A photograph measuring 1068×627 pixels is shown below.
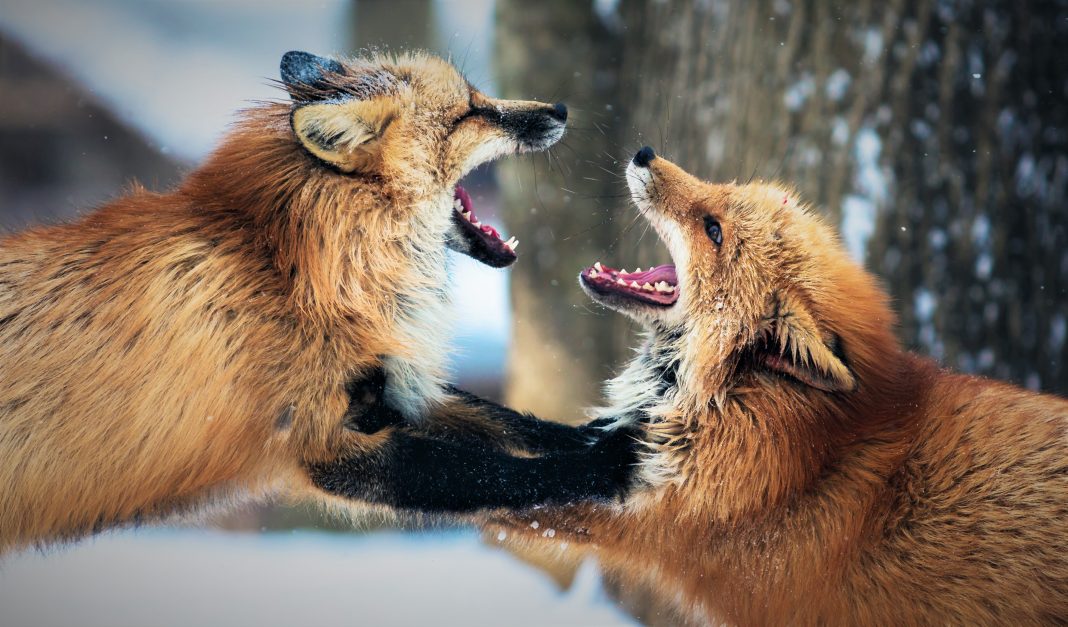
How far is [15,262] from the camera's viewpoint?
121 centimetres

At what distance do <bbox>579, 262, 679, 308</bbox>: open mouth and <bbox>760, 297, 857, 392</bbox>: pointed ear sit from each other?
0.22m

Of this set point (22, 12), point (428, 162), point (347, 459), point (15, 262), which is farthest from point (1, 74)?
point (347, 459)

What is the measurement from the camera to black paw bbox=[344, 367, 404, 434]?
1.18 metres

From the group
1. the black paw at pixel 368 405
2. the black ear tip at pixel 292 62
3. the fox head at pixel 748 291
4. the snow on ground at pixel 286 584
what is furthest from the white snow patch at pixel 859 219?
the black ear tip at pixel 292 62

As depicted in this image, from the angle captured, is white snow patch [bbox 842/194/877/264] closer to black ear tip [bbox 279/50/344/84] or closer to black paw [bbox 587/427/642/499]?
black paw [bbox 587/427/642/499]

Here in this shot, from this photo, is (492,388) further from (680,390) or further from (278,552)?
(680,390)

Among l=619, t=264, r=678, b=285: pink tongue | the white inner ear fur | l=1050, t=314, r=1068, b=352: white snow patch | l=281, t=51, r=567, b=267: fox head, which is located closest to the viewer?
l=281, t=51, r=567, b=267: fox head

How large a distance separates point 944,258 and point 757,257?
2.26ft

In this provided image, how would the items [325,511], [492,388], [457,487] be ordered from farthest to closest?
[492,388] < [325,511] < [457,487]

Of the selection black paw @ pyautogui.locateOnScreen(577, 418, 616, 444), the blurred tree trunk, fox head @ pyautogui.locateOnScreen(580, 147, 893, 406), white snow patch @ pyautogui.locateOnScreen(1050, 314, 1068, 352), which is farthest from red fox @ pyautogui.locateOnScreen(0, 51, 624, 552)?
white snow patch @ pyautogui.locateOnScreen(1050, 314, 1068, 352)

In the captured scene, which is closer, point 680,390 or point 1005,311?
point 680,390

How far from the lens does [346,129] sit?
3.96 ft

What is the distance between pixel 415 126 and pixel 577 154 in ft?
2.22

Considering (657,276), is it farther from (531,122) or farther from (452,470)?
(452,470)
